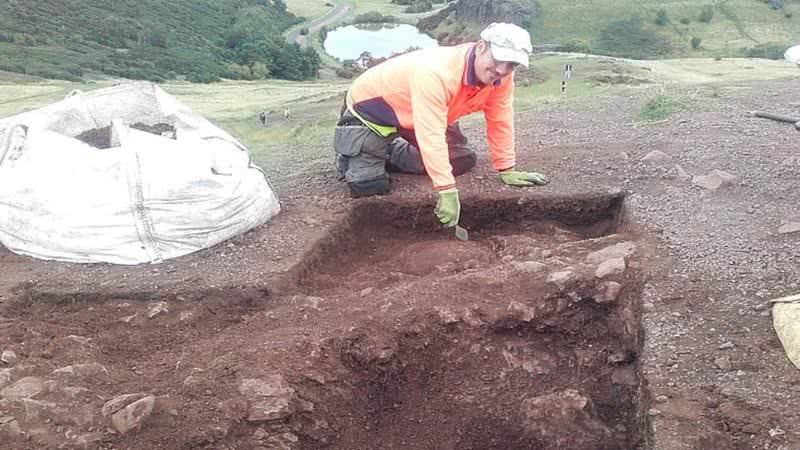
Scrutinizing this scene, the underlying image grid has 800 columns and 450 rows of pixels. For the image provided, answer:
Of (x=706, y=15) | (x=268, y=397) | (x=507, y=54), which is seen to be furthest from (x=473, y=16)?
(x=268, y=397)

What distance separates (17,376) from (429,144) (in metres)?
2.81

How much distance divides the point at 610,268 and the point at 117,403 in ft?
9.10

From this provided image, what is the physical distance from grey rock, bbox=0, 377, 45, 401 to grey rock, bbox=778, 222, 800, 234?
4270mm

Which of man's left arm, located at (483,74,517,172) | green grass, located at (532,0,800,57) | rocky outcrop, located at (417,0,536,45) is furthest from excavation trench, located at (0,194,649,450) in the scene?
rocky outcrop, located at (417,0,536,45)

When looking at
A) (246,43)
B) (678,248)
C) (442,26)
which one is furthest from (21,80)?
(442,26)

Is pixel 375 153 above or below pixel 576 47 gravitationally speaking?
above

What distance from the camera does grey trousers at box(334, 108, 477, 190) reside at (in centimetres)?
554

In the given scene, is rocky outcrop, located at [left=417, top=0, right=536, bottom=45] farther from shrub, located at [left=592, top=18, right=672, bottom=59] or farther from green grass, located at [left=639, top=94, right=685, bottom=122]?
green grass, located at [left=639, top=94, right=685, bottom=122]

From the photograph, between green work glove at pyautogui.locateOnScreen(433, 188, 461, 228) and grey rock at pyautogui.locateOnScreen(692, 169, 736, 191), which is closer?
green work glove at pyautogui.locateOnScreen(433, 188, 461, 228)

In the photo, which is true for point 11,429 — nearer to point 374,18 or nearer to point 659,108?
point 659,108

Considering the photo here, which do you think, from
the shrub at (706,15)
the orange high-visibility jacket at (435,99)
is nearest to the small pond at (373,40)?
the shrub at (706,15)

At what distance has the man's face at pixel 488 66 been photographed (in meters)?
4.58

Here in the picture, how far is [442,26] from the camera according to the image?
56.0 meters

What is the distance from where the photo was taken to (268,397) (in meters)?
3.48
